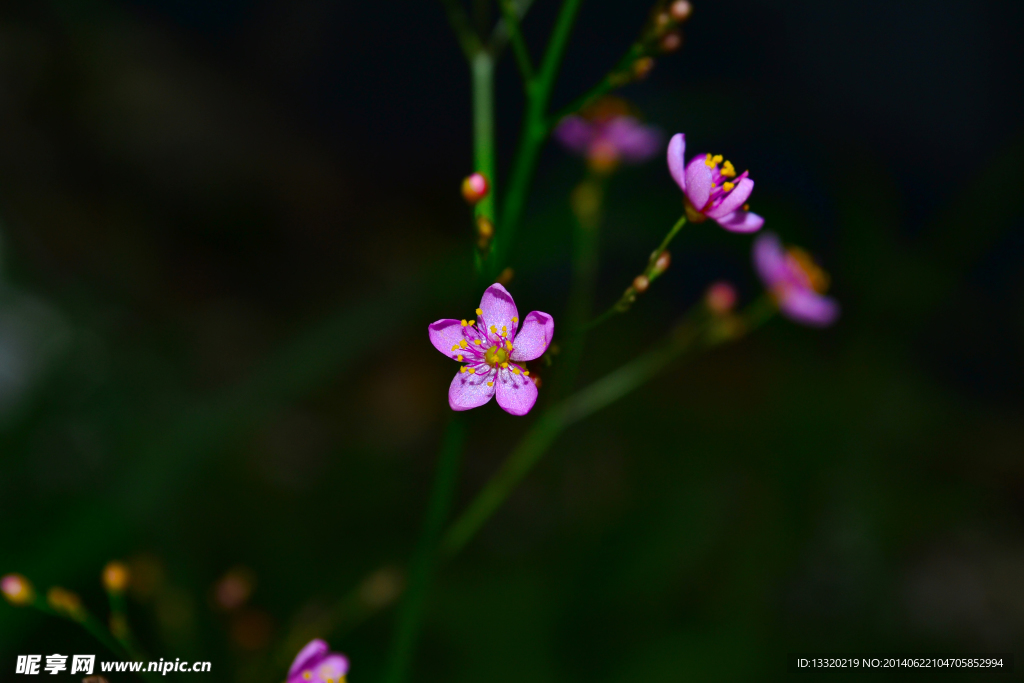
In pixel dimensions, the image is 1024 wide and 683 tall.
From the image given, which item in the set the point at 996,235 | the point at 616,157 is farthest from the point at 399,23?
the point at 996,235

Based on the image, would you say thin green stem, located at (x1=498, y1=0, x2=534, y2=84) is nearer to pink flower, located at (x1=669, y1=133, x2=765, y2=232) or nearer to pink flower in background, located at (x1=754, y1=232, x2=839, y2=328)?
pink flower, located at (x1=669, y1=133, x2=765, y2=232)

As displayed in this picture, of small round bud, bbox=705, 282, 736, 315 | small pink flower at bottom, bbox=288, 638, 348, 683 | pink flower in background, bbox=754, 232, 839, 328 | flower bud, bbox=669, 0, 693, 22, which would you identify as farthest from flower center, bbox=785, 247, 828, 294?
small pink flower at bottom, bbox=288, 638, 348, 683

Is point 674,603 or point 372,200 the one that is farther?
point 372,200

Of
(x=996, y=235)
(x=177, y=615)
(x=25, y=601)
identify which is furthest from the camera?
(x=996, y=235)

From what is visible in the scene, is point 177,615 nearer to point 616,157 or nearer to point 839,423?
point 616,157

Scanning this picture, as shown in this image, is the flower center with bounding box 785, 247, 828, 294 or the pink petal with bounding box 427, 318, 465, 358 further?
the flower center with bounding box 785, 247, 828, 294

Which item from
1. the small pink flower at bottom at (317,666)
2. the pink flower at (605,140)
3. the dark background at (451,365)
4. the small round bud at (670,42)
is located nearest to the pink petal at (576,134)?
the pink flower at (605,140)
